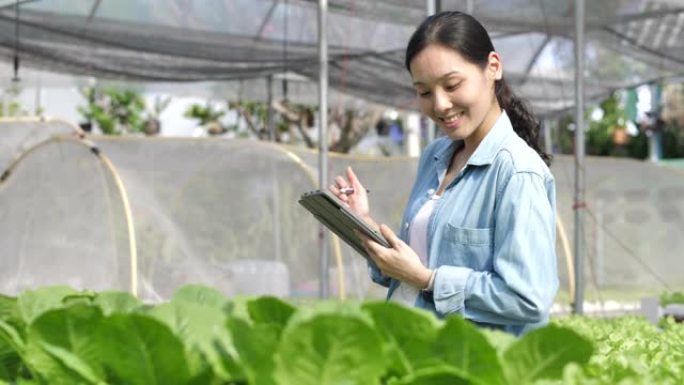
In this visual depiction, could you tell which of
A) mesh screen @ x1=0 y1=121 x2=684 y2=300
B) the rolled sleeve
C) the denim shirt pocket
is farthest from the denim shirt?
mesh screen @ x1=0 y1=121 x2=684 y2=300

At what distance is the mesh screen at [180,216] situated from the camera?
32.2ft

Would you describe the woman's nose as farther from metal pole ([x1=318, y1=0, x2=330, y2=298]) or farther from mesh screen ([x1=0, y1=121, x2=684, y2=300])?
mesh screen ([x1=0, y1=121, x2=684, y2=300])

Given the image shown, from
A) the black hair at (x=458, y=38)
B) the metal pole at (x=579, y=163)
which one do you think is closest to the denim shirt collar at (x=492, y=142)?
the black hair at (x=458, y=38)

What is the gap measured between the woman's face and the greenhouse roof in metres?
7.53

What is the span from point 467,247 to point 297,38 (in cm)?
958

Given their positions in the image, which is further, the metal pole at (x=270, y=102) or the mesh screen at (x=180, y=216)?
the metal pole at (x=270, y=102)

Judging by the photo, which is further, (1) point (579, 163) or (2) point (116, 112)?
(2) point (116, 112)

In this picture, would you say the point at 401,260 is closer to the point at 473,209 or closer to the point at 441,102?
the point at 473,209

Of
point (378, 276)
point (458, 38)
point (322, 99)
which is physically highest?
point (322, 99)

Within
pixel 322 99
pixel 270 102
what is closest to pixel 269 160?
pixel 322 99

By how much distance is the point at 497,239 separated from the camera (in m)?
2.39

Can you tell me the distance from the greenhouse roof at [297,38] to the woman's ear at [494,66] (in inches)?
292

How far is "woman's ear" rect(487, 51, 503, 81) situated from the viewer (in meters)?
2.62

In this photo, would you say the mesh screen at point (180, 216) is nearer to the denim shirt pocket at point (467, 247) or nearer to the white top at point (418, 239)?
the white top at point (418, 239)
